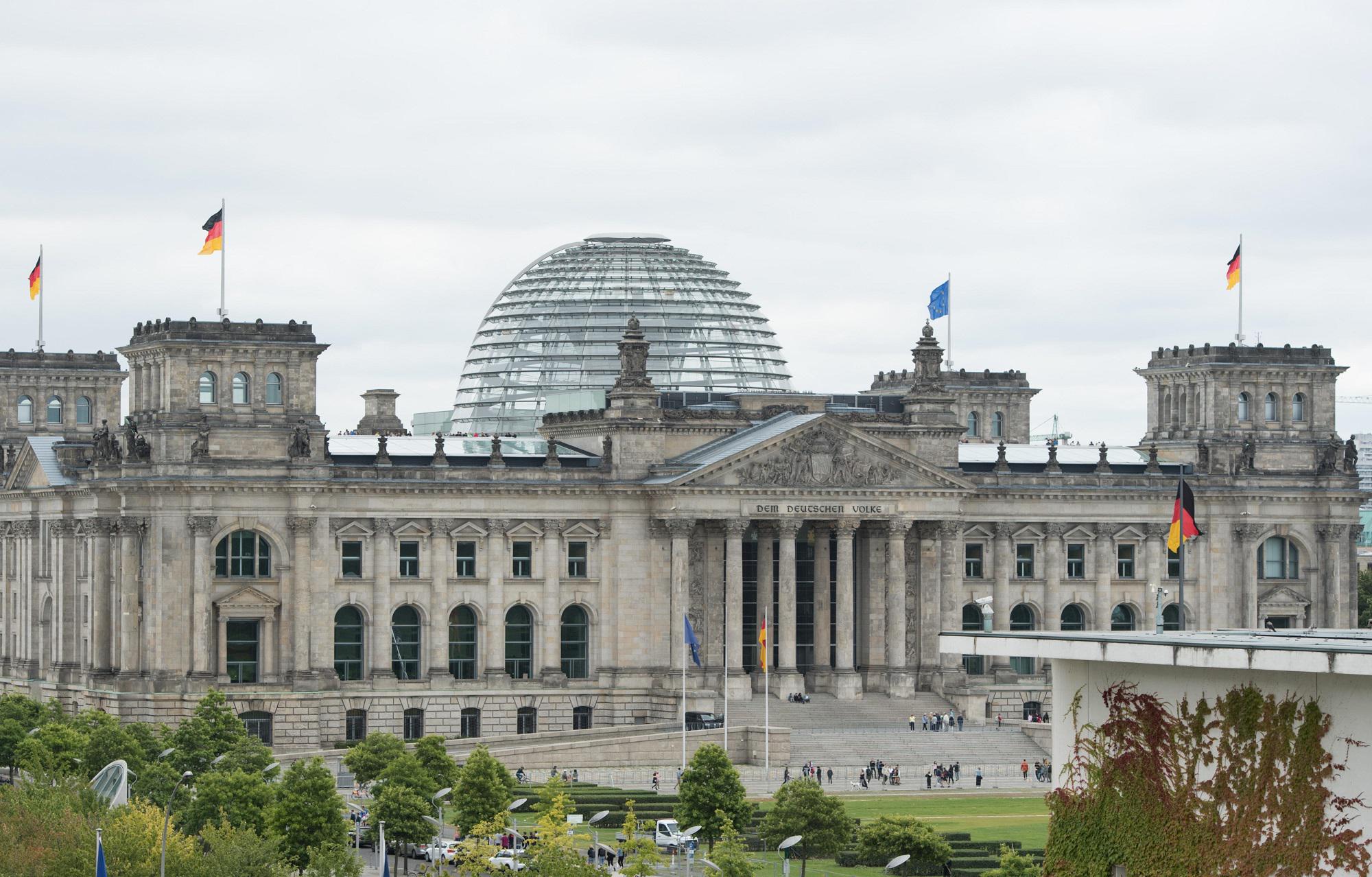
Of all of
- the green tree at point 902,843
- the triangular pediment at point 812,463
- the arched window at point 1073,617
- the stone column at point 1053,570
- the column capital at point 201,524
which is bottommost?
the green tree at point 902,843

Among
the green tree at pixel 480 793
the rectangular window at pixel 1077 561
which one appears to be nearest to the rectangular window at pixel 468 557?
the rectangular window at pixel 1077 561

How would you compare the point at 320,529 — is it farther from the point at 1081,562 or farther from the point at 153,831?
the point at 153,831

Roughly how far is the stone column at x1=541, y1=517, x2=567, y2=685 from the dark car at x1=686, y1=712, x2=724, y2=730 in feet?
25.5

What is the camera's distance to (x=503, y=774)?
99.8m

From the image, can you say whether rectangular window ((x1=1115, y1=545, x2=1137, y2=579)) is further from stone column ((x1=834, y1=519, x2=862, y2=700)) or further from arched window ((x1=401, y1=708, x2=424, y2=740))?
arched window ((x1=401, y1=708, x2=424, y2=740))

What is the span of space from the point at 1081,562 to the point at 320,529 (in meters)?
41.8

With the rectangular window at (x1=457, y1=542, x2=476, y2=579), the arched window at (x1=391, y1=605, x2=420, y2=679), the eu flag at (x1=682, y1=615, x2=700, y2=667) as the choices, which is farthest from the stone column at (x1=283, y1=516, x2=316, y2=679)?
the eu flag at (x1=682, y1=615, x2=700, y2=667)

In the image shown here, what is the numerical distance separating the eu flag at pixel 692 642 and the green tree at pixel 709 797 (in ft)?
90.6

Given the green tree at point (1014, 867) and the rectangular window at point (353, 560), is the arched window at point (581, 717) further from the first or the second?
the green tree at point (1014, 867)

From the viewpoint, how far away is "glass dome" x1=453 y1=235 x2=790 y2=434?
158875 mm

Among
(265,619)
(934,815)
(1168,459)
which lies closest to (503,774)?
(934,815)

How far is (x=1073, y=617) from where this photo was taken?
147 metres

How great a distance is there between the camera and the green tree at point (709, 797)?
98938 mm

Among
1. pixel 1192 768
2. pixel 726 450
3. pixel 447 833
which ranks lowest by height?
pixel 447 833
